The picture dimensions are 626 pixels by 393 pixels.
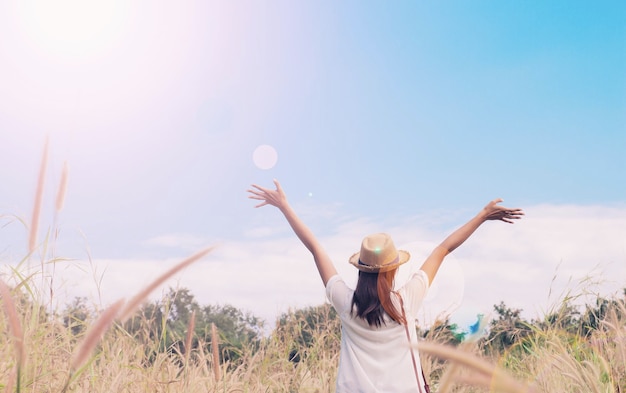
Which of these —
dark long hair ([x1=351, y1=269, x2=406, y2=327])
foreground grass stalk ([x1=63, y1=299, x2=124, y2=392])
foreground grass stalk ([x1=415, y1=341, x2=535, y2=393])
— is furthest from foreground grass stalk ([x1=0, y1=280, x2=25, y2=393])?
dark long hair ([x1=351, y1=269, x2=406, y2=327])

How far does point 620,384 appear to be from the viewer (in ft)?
16.5

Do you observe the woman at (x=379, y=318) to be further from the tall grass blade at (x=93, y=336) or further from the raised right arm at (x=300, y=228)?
the tall grass blade at (x=93, y=336)

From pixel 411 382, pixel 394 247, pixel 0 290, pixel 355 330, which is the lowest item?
pixel 411 382

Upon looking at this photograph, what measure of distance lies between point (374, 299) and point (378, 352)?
0.32 m

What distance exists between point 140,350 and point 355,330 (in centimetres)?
204

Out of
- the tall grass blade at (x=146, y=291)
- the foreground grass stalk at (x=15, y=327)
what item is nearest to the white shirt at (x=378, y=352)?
the tall grass blade at (x=146, y=291)

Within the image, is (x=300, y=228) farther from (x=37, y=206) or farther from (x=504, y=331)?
(x=504, y=331)

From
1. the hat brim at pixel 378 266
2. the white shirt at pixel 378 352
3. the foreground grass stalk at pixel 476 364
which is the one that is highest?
the foreground grass stalk at pixel 476 364

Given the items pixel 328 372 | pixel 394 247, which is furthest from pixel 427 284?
pixel 328 372

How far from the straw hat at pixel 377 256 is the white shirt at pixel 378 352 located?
0.17 metres

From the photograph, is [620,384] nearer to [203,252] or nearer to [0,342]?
[203,252]

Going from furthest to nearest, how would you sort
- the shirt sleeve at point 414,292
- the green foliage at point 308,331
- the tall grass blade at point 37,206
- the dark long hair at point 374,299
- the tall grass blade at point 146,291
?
the green foliage at point 308,331 < the shirt sleeve at point 414,292 < the dark long hair at point 374,299 < the tall grass blade at point 37,206 < the tall grass blade at point 146,291

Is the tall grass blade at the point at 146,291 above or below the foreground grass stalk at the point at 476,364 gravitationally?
above

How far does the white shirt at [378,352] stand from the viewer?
3.81 m
